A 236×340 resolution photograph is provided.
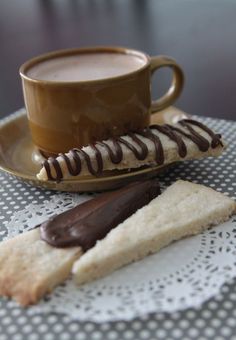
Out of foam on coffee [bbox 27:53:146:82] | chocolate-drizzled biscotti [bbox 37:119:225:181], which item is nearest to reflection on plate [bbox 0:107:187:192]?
chocolate-drizzled biscotti [bbox 37:119:225:181]

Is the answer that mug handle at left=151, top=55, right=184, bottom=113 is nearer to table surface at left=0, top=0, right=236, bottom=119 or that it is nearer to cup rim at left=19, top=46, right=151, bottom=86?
cup rim at left=19, top=46, right=151, bottom=86

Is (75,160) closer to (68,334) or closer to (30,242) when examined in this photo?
(30,242)

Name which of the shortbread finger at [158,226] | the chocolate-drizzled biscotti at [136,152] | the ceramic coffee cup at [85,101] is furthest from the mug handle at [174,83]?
the shortbread finger at [158,226]

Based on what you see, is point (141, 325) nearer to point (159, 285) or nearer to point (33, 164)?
point (159, 285)

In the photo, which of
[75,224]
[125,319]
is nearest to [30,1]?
[75,224]

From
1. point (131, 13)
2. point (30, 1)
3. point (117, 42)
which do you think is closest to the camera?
point (117, 42)

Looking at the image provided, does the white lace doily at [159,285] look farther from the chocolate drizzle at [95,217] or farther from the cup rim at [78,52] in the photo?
the cup rim at [78,52]

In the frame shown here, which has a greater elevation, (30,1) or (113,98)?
(113,98)
